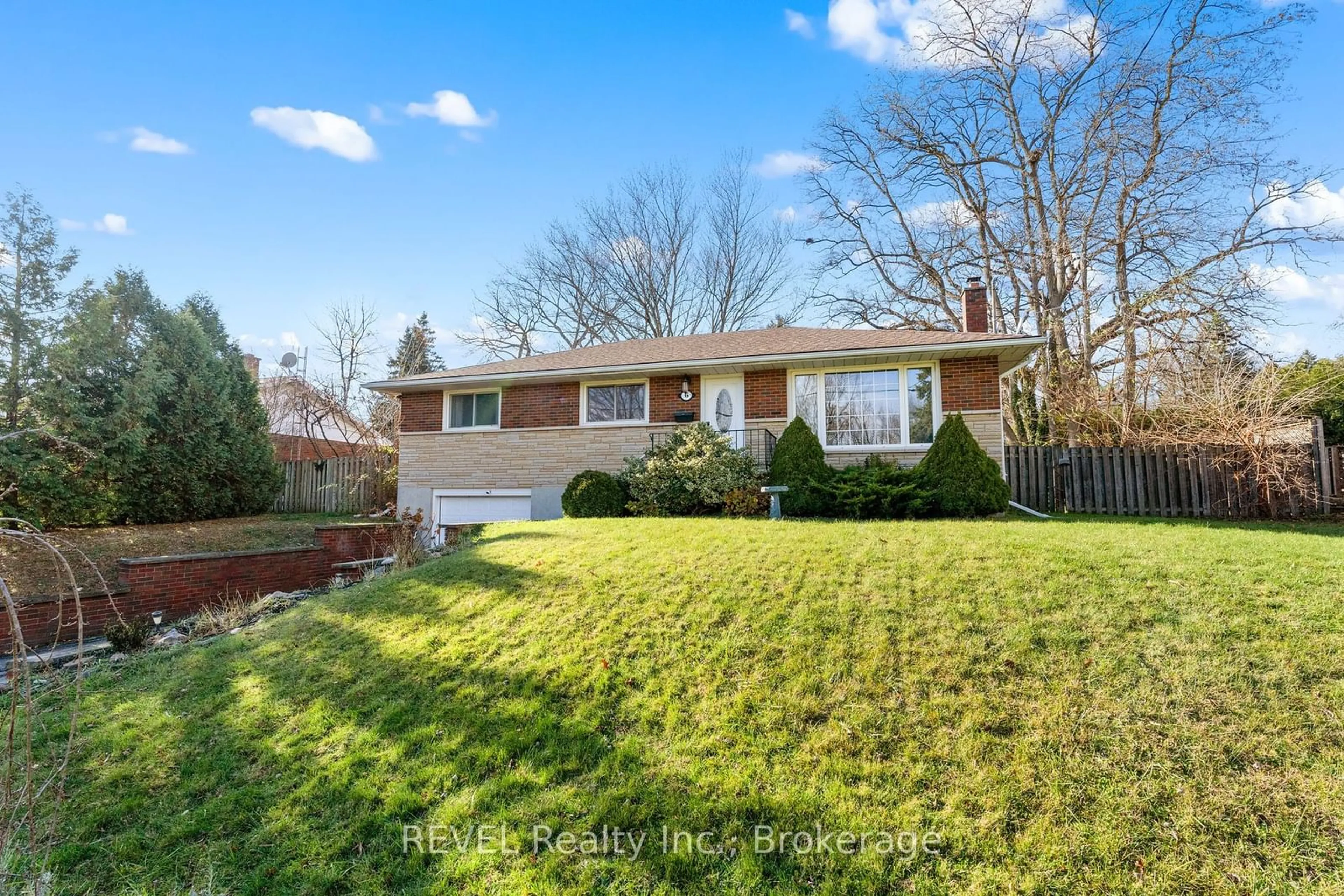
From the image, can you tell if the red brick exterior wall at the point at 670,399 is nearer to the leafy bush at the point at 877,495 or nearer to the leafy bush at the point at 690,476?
the leafy bush at the point at 690,476

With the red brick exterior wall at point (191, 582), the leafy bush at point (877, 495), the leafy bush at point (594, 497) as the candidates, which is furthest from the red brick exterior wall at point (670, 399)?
the red brick exterior wall at point (191, 582)

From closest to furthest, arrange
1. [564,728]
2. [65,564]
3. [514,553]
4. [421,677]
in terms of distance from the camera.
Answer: [65,564], [564,728], [421,677], [514,553]

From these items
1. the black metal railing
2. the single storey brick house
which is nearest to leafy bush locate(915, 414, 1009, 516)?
the single storey brick house

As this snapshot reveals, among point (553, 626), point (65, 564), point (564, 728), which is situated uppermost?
point (65, 564)

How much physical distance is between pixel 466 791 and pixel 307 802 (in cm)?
92

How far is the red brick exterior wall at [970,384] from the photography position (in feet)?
36.8

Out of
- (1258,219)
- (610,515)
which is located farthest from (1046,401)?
(610,515)

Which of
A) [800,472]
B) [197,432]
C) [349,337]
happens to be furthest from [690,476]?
[349,337]

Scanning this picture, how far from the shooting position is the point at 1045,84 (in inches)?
764

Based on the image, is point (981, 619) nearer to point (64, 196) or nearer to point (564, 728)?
point (564, 728)

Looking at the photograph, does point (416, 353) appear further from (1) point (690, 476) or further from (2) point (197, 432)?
(1) point (690, 476)

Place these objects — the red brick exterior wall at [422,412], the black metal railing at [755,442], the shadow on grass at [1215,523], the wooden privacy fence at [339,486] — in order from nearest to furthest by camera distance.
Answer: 1. the shadow on grass at [1215,523]
2. the black metal railing at [755,442]
3. the red brick exterior wall at [422,412]
4. the wooden privacy fence at [339,486]

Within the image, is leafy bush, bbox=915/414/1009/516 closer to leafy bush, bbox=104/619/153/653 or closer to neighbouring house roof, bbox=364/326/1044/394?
neighbouring house roof, bbox=364/326/1044/394

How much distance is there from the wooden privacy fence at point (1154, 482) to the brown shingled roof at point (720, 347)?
327 centimetres
